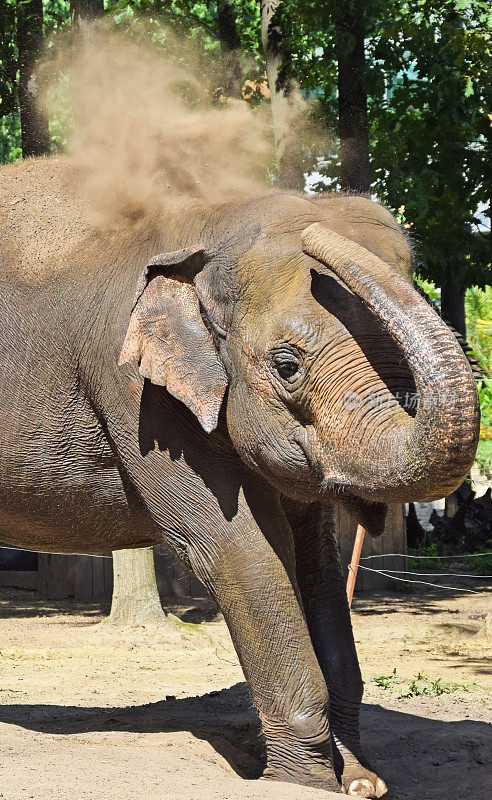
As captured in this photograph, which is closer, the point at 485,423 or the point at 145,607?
the point at 145,607

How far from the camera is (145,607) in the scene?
35.0 ft

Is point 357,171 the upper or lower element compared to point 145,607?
upper

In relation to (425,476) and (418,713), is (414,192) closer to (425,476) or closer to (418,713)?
(418,713)

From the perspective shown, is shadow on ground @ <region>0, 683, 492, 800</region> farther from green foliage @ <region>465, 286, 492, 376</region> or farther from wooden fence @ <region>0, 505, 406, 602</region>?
green foliage @ <region>465, 286, 492, 376</region>

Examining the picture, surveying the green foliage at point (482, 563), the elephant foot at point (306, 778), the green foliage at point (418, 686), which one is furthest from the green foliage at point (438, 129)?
the elephant foot at point (306, 778)

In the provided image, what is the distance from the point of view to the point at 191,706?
6809 mm

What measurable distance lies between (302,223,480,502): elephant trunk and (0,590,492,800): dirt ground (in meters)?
1.28

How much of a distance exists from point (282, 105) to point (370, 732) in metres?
7.05

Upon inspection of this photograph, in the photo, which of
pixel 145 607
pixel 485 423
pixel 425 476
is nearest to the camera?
pixel 425 476

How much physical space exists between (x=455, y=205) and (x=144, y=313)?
297 inches

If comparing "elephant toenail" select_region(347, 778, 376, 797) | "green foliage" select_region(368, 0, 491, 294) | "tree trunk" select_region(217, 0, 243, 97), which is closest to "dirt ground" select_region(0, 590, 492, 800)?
"elephant toenail" select_region(347, 778, 376, 797)

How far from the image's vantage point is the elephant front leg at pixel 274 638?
4512 millimetres

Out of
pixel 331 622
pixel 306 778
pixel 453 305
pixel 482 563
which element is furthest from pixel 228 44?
pixel 306 778

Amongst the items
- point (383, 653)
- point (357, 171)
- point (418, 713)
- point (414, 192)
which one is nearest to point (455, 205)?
point (414, 192)
